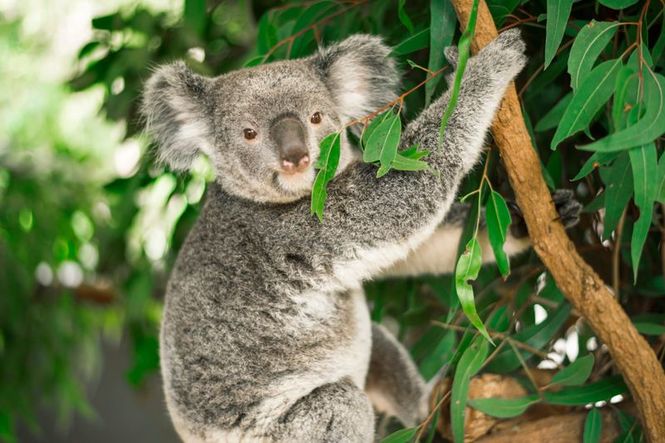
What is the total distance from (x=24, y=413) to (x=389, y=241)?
2767 millimetres

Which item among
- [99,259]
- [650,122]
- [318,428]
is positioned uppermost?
[650,122]

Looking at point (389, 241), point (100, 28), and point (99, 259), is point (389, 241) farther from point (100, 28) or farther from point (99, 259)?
point (99, 259)

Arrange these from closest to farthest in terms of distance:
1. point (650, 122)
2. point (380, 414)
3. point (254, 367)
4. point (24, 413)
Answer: point (650, 122) → point (254, 367) → point (380, 414) → point (24, 413)

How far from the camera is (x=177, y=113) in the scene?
9.14 ft

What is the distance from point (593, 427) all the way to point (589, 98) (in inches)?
40.2

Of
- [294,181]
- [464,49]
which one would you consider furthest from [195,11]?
[464,49]

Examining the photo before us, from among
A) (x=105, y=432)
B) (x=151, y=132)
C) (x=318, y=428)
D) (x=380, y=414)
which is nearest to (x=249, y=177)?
(x=151, y=132)

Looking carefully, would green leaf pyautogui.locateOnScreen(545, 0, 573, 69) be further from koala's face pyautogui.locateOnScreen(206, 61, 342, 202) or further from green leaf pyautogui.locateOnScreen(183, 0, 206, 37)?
green leaf pyautogui.locateOnScreen(183, 0, 206, 37)

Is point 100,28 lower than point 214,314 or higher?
higher

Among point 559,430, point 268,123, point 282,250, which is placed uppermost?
point 268,123

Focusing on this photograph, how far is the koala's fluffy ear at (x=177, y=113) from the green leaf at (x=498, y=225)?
3.42 feet

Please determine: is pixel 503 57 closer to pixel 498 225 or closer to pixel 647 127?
pixel 498 225

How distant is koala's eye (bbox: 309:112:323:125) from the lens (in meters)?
2.60

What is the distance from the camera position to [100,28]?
3.57 metres
